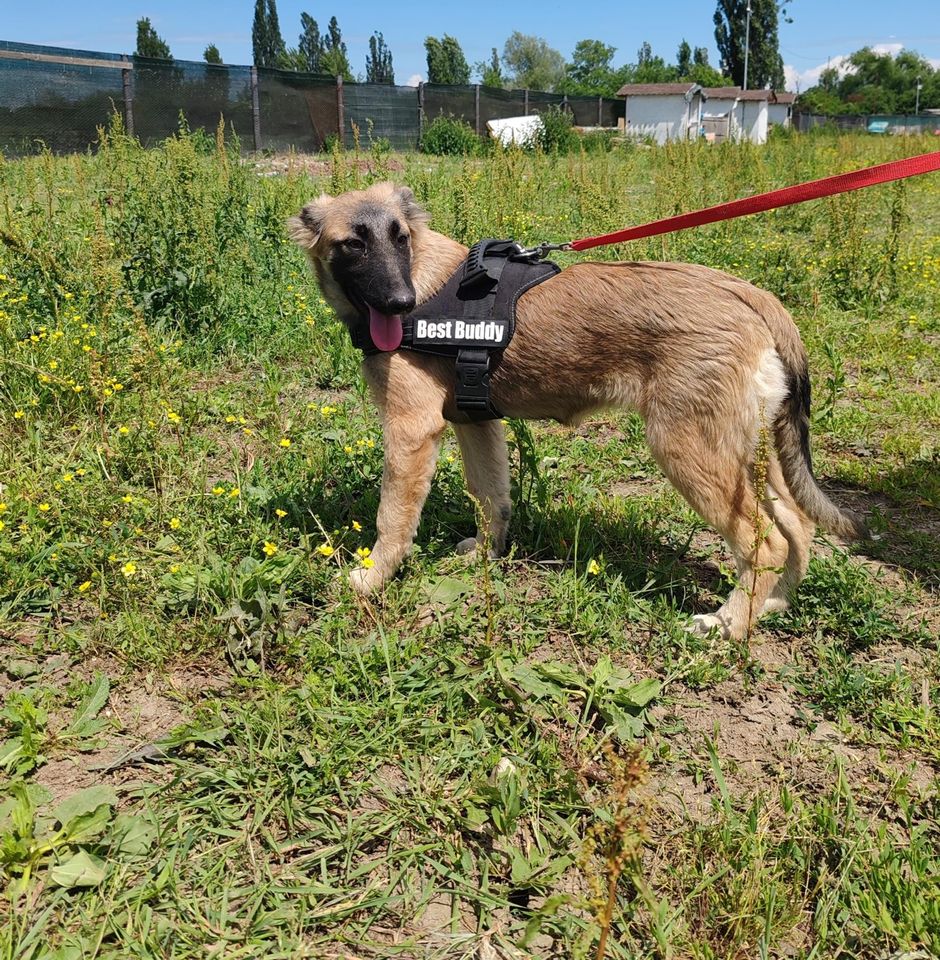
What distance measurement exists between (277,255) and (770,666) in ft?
17.7

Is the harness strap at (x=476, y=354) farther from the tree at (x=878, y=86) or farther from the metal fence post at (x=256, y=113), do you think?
the tree at (x=878, y=86)

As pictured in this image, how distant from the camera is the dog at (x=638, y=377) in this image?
2934mm

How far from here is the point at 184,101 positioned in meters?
19.5

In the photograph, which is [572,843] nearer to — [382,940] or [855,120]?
[382,940]

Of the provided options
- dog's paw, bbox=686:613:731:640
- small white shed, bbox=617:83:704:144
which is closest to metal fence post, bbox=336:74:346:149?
dog's paw, bbox=686:613:731:640

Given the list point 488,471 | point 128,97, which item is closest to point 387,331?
point 488,471

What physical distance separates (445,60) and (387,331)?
105094 mm

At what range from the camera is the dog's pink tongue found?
10.8 ft

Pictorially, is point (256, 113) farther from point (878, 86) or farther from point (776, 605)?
point (878, 86)

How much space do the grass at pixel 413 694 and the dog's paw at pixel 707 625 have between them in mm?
117

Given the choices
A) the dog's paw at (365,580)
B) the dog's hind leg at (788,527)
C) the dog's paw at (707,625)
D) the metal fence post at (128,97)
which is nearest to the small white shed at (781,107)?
the metal fence post at (128,97)

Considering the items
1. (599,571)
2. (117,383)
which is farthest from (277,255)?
(599,571)

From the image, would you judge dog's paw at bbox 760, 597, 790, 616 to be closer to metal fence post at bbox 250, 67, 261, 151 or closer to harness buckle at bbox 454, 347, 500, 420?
harness buckle at bbox 454, 347, 500, 420

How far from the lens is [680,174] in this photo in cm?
864
